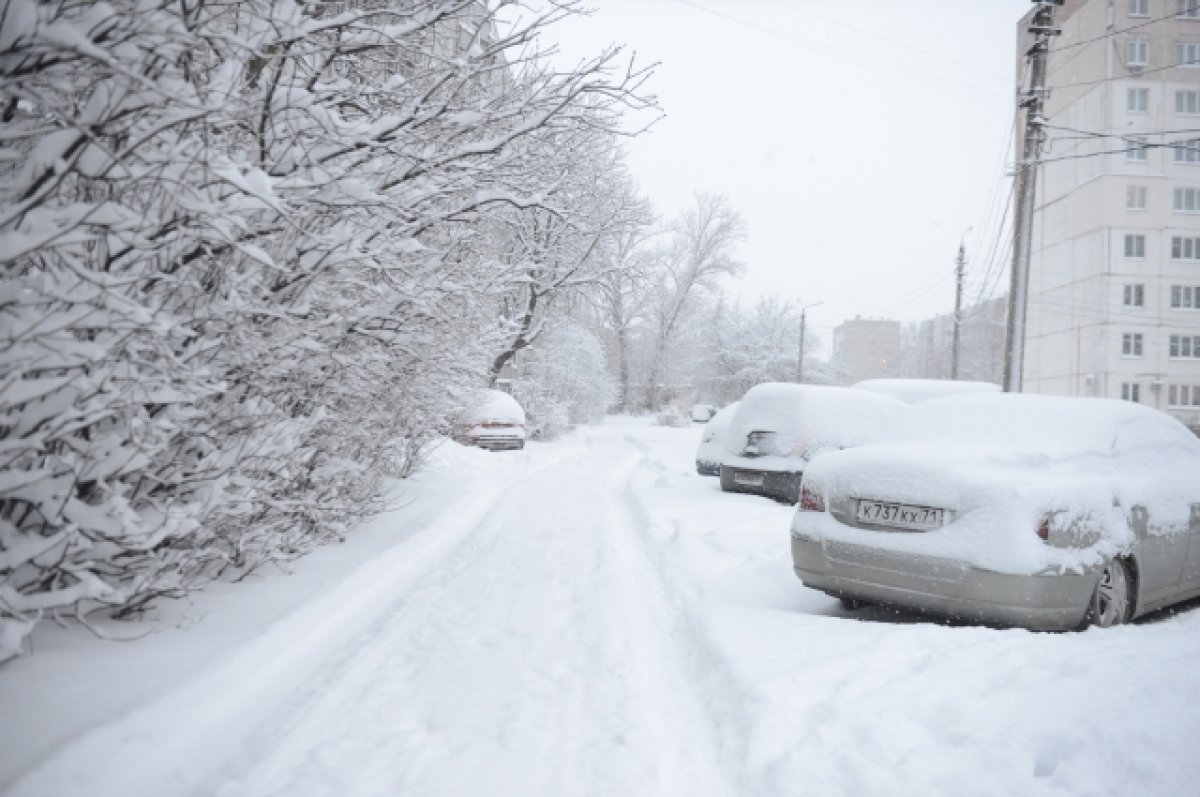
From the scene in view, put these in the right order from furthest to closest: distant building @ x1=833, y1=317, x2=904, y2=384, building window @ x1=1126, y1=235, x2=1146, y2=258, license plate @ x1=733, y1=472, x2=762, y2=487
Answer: distant building @ x1=833, y1=317, x2=904, y2=384, building window @ x1=1126, y1=235, x2=1146, y2=258, license plate @ x1=733, y1=472, x2=762, y2=487

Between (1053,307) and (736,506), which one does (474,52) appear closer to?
(736,506)

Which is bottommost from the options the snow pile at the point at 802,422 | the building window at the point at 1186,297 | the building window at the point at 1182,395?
the snow pile at the point at 802,422

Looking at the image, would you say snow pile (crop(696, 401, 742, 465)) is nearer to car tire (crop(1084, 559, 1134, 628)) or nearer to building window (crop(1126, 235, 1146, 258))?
car tire (crop(1084, 559, 1134, 628))

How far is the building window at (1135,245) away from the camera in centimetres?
4438

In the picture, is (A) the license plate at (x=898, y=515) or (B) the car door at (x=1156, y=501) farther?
(B) the car door at (x=1156, y=501)

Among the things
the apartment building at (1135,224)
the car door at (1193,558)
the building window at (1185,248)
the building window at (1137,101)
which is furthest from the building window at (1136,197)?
the car door at (1193,558)

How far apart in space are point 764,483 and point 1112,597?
5.16 meters

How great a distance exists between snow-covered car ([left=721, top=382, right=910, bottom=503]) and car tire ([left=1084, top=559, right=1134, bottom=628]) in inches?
176

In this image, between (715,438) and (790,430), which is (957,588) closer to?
(790,430)

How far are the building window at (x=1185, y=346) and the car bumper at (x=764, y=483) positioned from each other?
4833cm

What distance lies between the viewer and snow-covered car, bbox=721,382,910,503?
9.16 m

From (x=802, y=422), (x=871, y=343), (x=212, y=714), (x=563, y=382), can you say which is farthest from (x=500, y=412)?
(x=871, y=343)

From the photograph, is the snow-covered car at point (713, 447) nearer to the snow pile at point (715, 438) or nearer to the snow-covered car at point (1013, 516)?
the snow pile at point (715, 438)

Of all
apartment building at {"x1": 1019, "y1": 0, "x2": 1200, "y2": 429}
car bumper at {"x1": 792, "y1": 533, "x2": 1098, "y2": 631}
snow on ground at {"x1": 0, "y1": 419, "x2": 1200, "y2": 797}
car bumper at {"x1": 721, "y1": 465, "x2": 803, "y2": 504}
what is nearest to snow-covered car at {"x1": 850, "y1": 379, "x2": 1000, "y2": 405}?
car bumper at {"x1": 721, "y1": 465, "x2": 803, "y2": 504}
